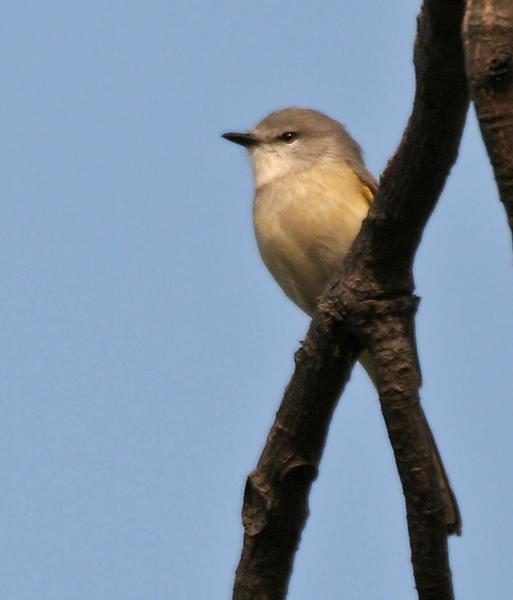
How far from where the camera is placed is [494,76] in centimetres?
336

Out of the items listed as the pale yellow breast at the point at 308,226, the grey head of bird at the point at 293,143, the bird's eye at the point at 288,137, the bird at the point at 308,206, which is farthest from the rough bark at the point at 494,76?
the bird's eye at the point at 288,137

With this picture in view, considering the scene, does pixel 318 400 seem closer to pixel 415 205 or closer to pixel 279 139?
pixel 415 205

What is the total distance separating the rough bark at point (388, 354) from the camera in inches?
161

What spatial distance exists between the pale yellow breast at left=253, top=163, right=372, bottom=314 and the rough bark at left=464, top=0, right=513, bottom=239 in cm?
388

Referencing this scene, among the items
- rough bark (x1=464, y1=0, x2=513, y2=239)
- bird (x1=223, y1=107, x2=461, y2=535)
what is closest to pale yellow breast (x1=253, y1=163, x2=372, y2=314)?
Result: bird (x1=223, y1=107, x2=461, y2=535)

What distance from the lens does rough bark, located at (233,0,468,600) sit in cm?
408

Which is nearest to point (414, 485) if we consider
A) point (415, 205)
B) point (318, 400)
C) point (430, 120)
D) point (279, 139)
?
point (318, 400)

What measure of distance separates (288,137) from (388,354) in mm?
4148

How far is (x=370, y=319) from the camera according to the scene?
15.7ft

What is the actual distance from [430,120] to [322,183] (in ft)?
11.8

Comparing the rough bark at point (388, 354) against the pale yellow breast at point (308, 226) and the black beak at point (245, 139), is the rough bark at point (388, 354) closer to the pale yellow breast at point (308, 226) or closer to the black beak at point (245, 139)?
the pale yellow breast at point (308, 226)

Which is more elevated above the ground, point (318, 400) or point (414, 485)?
point (318, 400)

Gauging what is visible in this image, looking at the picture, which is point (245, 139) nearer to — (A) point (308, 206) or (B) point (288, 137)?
(B) point (288, 137)

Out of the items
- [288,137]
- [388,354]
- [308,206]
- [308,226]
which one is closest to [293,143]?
Answer: [288,137]
